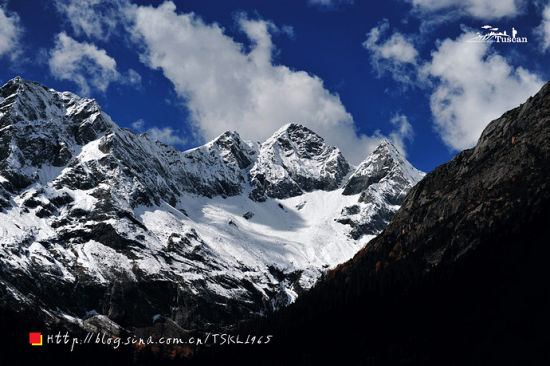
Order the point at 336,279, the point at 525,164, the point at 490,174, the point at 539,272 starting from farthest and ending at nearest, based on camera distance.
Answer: the point at 336,279 → the point at 490,174 → the point at 525,164 → the point at 539,272

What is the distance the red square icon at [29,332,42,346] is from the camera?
425 feet

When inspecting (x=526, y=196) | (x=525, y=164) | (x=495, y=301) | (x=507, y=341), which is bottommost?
(x=507, y=341)

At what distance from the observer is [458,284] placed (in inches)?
4749

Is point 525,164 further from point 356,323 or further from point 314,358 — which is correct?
point 314,358

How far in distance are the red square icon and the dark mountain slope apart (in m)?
39.2

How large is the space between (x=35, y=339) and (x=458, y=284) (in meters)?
98.0

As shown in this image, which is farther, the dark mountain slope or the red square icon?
the red square icon

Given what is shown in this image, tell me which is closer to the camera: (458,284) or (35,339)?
(458,284)

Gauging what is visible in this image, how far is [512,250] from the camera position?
11900 centimetres

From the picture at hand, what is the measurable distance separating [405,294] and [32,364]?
277 feet

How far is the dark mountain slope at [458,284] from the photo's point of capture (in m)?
104

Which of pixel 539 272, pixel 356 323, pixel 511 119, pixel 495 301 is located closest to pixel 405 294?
pixel 356 323

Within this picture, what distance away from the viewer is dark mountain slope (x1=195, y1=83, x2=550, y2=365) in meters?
104

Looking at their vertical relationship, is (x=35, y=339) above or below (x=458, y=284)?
below
